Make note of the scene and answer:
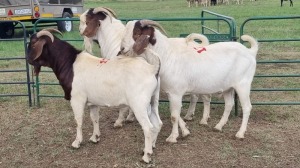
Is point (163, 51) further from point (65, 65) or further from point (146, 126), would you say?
point (65, 65)

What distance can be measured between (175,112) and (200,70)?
660 millimetres

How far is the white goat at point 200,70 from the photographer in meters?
5.79

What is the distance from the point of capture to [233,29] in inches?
267

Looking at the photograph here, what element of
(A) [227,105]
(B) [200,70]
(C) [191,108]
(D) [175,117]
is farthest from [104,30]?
(A) [227,105]

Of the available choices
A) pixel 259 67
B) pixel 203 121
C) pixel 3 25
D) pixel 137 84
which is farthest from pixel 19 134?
pixel 3 25

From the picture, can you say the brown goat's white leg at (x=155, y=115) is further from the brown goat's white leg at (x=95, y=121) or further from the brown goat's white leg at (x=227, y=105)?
the brown goat's white leg at (x=227, y=105)

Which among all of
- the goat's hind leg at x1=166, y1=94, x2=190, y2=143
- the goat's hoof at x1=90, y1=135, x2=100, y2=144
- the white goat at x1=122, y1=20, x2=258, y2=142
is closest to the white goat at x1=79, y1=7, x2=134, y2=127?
the goat's hoof at x1=90, y1=135, x2=100, y2=144

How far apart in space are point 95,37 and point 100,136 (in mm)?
1521

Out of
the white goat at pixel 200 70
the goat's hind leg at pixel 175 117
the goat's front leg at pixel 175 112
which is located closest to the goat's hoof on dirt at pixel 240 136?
the white goat at pixel 200 70

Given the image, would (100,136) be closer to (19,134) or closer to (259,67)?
(19,134)

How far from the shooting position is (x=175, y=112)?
5836 millimetres

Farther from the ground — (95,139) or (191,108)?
(191,108)

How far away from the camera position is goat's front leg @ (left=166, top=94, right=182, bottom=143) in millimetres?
5797

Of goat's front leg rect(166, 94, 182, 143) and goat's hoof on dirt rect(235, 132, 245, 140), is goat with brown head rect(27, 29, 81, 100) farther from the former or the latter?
goat's hoof on dirt rect(235, 132, 245, 140)
